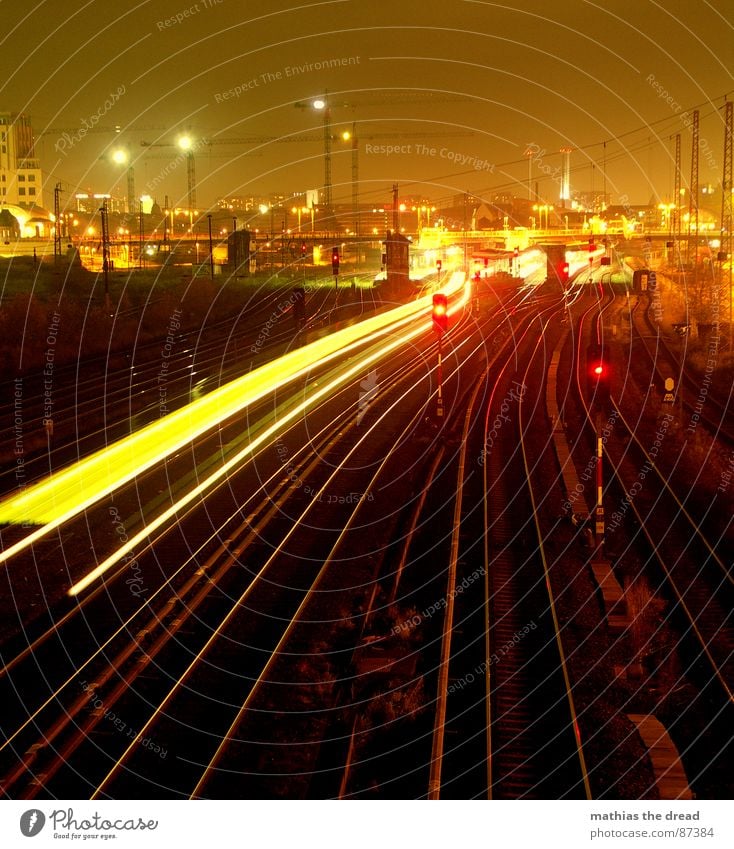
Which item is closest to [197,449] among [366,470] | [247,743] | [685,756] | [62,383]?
[366,470]

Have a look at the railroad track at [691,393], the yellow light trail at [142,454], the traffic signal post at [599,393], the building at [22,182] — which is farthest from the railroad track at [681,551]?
the building at [22,182]

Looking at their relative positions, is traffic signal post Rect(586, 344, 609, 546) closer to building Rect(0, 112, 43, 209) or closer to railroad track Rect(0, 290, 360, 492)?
railroad track Rect(0, 290, 360, 492)

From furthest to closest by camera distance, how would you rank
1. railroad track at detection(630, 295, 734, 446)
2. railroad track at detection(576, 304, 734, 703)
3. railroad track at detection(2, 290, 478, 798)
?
1. railroad track at detection(630, 295, 734, 446)
2. railroad track at detection(576, 304, 734, 703)
3. railroad track at detection(2, 290, 478, 798)

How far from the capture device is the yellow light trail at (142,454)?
39.1 ft

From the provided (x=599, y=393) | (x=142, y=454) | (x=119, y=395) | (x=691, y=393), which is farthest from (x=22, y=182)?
(x=599, y=393)

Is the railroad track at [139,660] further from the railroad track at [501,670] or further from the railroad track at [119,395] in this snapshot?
the railroad track at [119,395]

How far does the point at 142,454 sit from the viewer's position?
14.4m

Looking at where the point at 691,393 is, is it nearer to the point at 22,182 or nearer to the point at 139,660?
the point at 139,660

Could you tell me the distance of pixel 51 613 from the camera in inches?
357

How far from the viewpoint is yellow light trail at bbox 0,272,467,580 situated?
11922 millimetres

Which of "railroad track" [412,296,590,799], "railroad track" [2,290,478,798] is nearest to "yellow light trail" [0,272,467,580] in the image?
"railroad track" [2,290,478,798]

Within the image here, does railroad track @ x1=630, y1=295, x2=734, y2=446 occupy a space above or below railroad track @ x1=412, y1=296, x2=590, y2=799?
above
